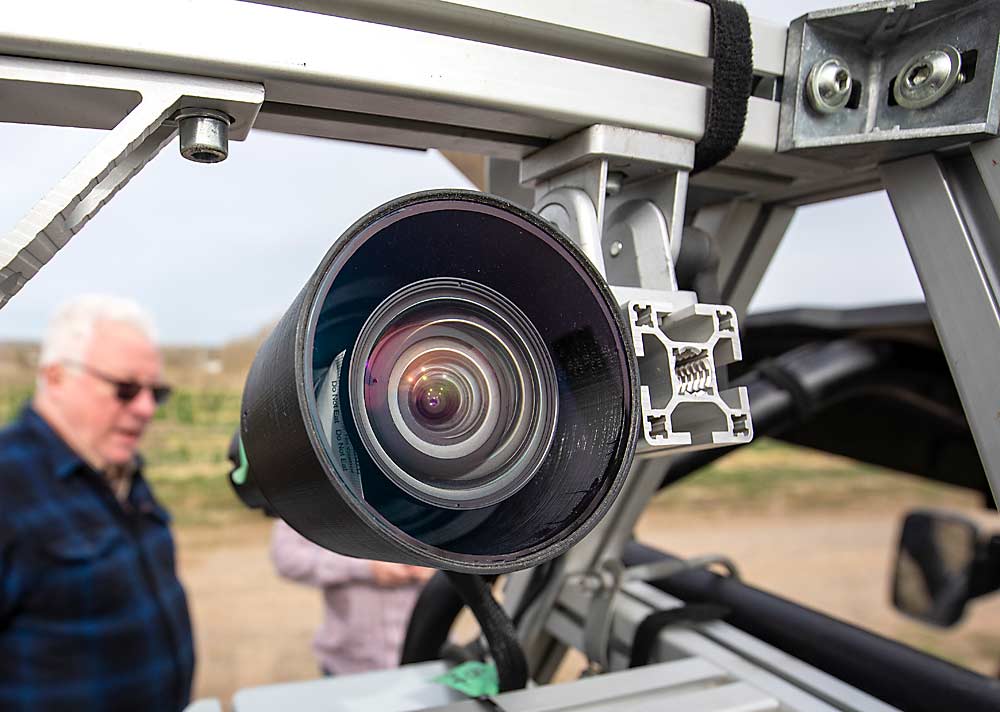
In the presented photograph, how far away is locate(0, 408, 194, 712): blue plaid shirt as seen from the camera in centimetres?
199

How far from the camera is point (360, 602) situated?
249cm

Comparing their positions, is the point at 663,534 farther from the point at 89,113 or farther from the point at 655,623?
the point at 89,113

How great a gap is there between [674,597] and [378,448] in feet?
2.96

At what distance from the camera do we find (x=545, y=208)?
35.7 inches

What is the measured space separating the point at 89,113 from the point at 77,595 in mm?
1697

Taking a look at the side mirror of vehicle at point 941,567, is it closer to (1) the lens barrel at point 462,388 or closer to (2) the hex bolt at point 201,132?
(1) the lens barrel at point 462,388

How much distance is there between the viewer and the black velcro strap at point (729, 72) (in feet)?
2.75

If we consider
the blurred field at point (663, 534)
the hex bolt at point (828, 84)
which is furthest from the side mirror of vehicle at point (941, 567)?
the blurred field at point (663, 534)

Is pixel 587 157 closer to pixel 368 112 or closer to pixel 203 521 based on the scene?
pixel 368 112

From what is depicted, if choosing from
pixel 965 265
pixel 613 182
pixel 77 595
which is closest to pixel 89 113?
pixel 613 182

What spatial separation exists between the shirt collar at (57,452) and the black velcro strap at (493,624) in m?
1.65

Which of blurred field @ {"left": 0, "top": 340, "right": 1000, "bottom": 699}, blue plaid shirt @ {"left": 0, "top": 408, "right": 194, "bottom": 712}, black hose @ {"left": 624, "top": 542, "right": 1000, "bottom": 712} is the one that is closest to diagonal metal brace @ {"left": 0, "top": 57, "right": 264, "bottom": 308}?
black hose @ {"left": 624, "top": 542, "right": 1000, "bottom": 712}

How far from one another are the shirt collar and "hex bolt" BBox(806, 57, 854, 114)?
6.81 feet

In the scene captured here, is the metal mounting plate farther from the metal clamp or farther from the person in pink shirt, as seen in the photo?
the person in pink shirt
